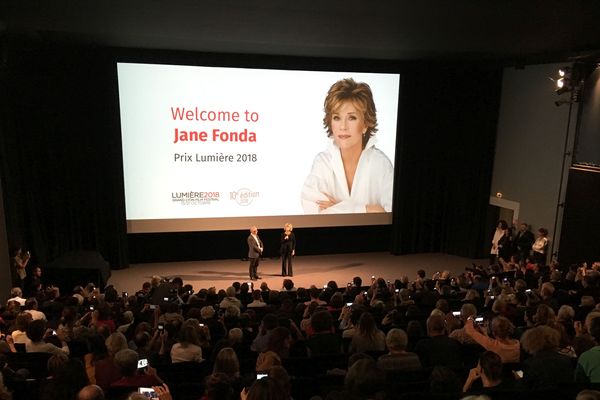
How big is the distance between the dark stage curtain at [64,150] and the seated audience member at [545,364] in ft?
29.7

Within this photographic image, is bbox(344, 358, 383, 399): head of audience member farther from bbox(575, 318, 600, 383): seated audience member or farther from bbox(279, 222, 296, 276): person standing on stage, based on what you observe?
bbox(279, 222, 296, 276): person standing on stage

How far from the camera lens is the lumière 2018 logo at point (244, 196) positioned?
11344 millimetres

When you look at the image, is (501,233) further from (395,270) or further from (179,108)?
(179,108)

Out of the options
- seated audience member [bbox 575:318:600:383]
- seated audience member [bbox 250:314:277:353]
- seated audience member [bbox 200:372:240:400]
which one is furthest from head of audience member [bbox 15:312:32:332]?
seated audience member [bbox 575:318:600:383]

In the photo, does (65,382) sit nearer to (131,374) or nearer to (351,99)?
(131,374)

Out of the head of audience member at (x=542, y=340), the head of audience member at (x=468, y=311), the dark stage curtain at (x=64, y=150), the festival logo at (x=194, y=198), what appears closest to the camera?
the head of audience member at (x=542, y=340)

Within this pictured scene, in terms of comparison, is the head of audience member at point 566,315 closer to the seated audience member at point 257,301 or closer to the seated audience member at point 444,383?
the seated audience member at point 444,383

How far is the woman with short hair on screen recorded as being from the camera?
460 inches

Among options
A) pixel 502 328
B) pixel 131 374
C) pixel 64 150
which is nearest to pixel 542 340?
pixel 502 328

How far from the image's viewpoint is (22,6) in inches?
266

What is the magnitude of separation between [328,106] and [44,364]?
8365mm

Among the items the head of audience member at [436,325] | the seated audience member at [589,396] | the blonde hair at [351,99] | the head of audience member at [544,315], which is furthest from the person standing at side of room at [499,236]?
the seated audience member at [589,396]

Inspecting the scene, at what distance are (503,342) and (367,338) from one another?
1.19 m

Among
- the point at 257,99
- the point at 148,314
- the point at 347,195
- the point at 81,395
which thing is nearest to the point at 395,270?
the point at 347,195
